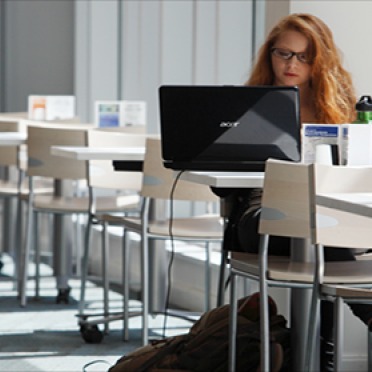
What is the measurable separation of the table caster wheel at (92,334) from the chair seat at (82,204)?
27.0 inches

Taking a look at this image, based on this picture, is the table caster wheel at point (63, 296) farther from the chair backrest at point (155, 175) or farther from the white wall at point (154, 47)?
the chair backrest at point (155, 175)

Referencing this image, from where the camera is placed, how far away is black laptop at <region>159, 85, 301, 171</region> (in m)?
3.46

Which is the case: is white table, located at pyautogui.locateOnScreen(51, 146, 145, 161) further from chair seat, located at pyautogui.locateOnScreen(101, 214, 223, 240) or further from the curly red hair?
the curly red hair

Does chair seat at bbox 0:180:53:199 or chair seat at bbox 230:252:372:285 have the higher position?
chair seat at bbox 230:252:372:285

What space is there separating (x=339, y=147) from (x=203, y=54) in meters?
2.96

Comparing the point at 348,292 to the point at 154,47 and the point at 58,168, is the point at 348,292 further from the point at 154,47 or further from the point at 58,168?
the point at 154,47

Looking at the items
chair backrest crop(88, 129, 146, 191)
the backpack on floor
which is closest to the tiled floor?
chair backrest crop(88, 129, 146, 191)

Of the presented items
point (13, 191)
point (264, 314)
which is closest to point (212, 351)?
point (264, 314)

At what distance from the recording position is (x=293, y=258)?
3.48 metres

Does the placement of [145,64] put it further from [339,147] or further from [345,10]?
[339,147]

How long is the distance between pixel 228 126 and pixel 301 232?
0.48 m

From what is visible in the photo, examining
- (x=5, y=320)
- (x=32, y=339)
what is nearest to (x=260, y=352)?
(x=32, y=339)

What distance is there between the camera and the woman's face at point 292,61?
161 inches

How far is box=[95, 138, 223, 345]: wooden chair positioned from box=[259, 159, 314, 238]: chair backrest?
1153 millimetres
